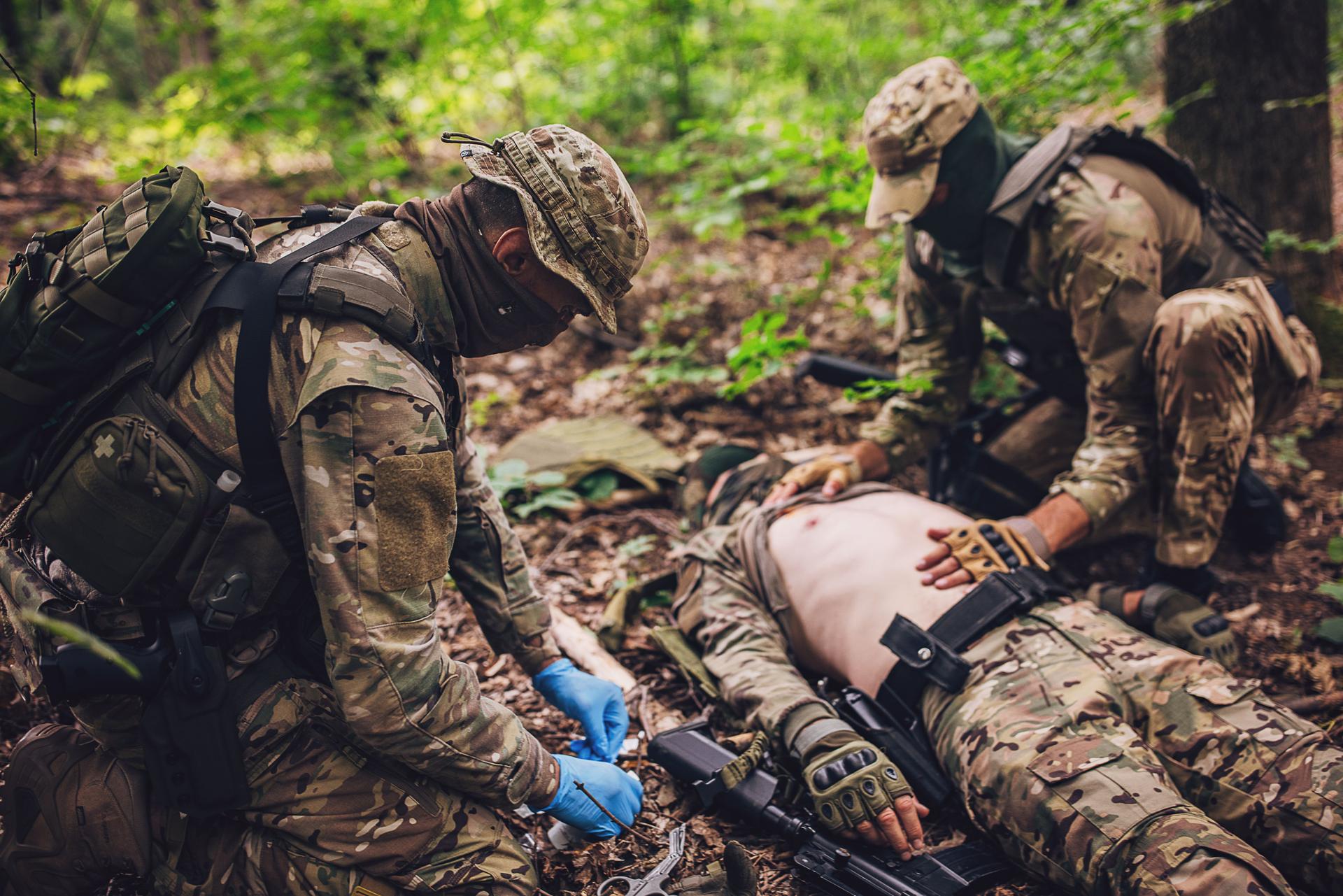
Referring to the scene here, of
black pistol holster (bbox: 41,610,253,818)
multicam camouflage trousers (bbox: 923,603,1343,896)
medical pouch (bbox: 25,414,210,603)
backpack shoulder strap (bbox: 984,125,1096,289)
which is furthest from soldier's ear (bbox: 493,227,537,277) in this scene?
backpack shoulder strap (bbox: 984,125,1096,289)

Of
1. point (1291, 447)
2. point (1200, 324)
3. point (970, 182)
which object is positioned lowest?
point (1291, 447)

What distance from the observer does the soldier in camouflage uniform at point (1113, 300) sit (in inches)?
127

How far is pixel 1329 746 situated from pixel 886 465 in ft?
6.48

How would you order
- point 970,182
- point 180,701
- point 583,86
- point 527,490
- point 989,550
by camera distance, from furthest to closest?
point 583,86 → point 527,490 → point 970,182 → point 989,550 → point 180,701

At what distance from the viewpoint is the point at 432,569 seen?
1.91 metres

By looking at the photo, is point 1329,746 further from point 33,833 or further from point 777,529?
point 33,833

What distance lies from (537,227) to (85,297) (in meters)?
1.00

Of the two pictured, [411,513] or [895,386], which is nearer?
[411,513]

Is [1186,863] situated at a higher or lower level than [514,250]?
lower

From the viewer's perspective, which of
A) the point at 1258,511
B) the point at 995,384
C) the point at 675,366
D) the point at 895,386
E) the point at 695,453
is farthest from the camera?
the point at 675,366

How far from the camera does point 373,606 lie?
6.04 feet

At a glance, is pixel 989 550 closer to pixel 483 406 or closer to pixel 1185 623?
pixel 1185 623

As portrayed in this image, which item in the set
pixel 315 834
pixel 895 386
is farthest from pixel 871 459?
pixel 315 834

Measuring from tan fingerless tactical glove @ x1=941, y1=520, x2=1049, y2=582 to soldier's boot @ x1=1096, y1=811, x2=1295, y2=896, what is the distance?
2.95ft
